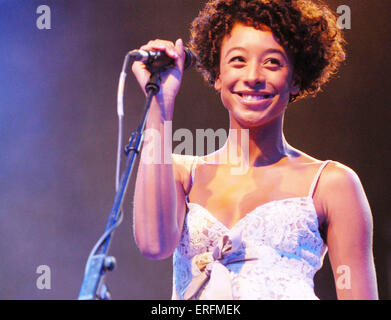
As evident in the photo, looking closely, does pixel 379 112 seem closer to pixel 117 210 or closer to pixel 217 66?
pixel 217 66

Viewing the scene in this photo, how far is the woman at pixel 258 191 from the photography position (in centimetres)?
145

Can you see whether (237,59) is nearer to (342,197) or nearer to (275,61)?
(275,61)

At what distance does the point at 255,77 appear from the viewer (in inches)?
63.2

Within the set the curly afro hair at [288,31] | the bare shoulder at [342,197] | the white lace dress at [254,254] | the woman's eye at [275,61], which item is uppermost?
the curly afro hair at [288,31]

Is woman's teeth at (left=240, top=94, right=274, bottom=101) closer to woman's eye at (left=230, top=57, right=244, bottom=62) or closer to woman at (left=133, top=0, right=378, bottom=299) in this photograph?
woman at (left=133, top=0, right=378, bottom=299)

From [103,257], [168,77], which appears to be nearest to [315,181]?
[168,77]

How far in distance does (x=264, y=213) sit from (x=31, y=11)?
2294 mm

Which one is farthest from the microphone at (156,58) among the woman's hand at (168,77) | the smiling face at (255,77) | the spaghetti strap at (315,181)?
the spaghetti strap at (315,181)

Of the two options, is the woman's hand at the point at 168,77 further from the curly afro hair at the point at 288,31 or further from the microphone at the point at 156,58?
the curly afro hair at the point at 288,31

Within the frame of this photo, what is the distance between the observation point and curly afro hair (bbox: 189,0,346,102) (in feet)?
5.61

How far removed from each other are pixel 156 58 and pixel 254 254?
0.67 m

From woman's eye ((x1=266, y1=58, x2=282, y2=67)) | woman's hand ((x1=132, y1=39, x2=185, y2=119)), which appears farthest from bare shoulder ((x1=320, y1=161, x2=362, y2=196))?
woman's hand ((x1=132, y1=39, x2=185, y2=119))

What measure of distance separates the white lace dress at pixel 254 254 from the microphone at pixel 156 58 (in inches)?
20.1

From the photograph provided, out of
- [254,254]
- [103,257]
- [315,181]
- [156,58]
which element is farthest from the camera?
[315,181]
